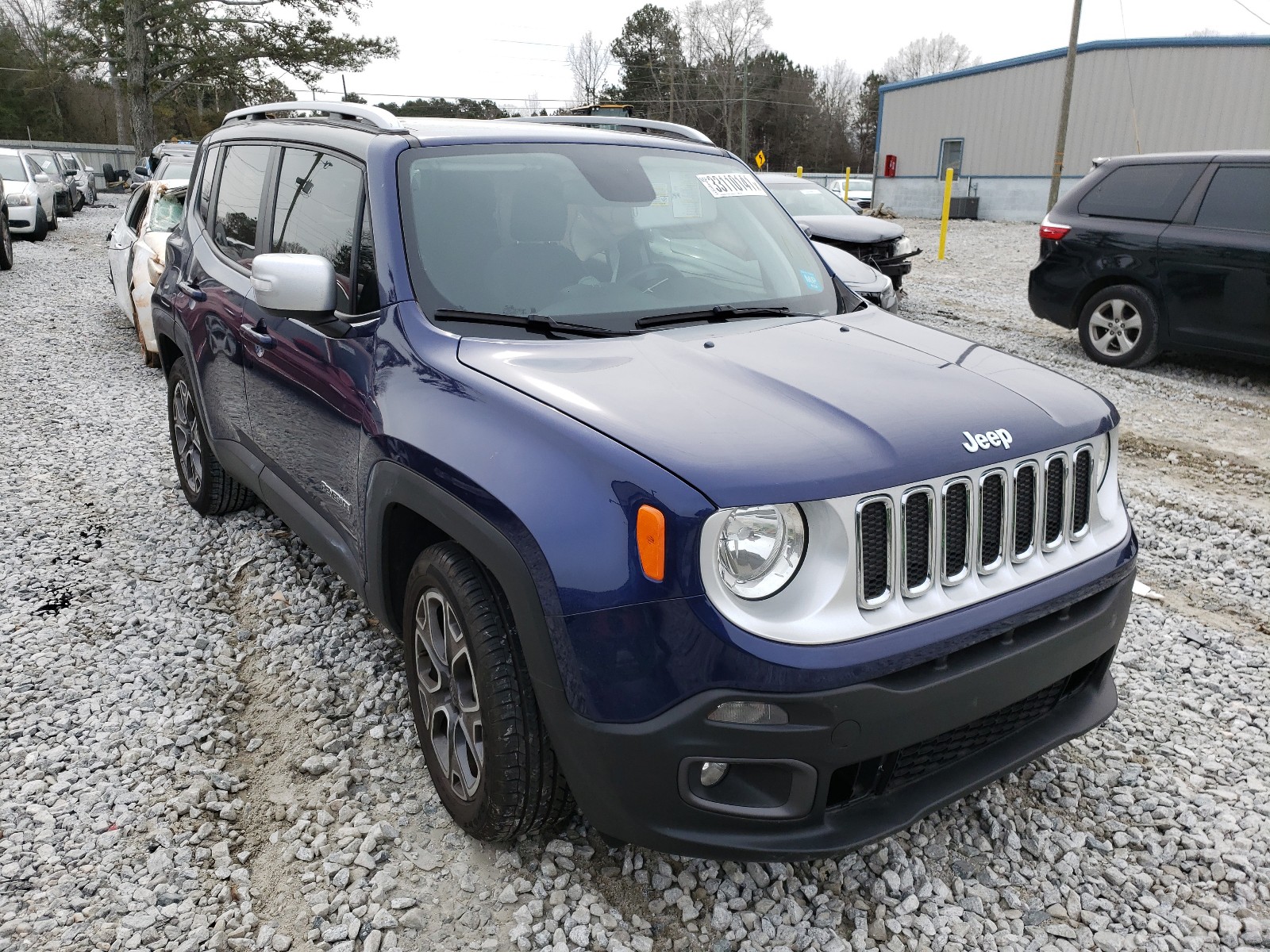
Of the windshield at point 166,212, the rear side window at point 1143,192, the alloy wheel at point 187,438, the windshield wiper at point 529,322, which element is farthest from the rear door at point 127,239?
the rear side window at point 1143,192

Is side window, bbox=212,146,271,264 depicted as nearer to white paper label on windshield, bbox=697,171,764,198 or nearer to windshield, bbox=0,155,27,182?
white paper label on windshield, bbox=697,171,764,198

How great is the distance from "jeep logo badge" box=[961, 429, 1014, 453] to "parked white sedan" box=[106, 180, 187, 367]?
7270mm

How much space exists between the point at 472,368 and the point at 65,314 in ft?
35.9

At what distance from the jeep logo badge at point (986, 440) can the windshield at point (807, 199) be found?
1026 centimetres

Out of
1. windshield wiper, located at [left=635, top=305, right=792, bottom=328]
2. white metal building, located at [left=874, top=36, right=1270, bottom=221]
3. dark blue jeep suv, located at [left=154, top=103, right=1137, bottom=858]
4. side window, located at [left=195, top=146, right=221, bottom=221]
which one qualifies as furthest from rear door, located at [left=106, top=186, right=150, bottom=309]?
white metal building, located at [left=874, top=36, right=1270, bottom=221]

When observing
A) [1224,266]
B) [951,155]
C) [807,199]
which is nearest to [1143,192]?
[1224,266]

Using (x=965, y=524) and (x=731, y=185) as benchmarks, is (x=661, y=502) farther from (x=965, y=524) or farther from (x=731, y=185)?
(x=731, y=185)

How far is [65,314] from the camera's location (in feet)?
37.2

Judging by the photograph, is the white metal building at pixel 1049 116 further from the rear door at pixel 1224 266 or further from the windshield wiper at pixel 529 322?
the windshield wiper at pixel 529 322

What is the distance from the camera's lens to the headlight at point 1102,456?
2.55 meters

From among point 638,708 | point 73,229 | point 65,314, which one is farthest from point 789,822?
point 73,229

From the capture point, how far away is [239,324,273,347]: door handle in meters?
3.45

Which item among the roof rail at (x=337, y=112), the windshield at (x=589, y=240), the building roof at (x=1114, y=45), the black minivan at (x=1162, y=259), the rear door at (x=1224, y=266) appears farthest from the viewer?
the building roof at (x=1114, y=45)

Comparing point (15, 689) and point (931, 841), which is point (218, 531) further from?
point (931, 841)
